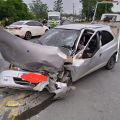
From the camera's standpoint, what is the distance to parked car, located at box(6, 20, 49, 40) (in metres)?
19.5

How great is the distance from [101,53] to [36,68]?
8.73 feet

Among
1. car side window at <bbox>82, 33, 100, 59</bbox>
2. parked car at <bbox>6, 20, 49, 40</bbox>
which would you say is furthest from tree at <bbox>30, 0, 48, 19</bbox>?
car side window at <bbox>82, 33, 100, 59</bbox>

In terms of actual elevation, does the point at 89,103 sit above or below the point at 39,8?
above

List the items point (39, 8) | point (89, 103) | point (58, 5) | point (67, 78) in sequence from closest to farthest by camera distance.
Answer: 1. point (89, 103)
2. point (67, 78)
3. point (39, 8)
4. point (58, 5)

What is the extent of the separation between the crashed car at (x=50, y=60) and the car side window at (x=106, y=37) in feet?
2.04

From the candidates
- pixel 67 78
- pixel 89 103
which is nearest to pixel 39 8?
pixel 67 78

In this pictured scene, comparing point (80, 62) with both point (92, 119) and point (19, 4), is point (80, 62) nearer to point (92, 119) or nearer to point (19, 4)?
point (92, 119)

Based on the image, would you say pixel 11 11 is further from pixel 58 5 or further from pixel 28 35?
pixel 58 5

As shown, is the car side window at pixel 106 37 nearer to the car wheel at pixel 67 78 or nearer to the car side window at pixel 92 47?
the car side window at pixel 92 47

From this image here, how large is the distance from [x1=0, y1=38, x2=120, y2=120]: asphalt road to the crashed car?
0.32m

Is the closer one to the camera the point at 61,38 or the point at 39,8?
the point at 61,38

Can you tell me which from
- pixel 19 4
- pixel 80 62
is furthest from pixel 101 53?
pixel 19 4

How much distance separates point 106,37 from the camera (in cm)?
888

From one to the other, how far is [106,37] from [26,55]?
350cm
